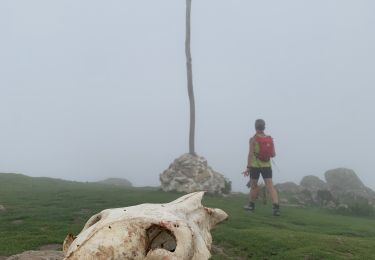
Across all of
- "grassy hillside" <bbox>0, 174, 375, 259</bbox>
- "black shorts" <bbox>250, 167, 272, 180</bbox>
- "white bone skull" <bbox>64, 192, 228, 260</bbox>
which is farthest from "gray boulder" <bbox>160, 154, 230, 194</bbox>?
"white bone skull" <bbox>64, 192, 228, 260</bbox>

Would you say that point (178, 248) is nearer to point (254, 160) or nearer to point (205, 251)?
point (205, 251)

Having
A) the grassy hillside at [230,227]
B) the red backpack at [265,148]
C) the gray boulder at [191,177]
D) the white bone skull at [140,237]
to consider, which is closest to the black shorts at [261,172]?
the red backpack at [265,148]

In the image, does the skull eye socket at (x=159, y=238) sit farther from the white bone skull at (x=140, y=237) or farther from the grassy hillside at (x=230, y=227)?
the grassy hillside at (x=230, y=227)

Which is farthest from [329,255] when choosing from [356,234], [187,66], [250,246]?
[187,66]

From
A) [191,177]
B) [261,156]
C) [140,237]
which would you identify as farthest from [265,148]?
[140,237]

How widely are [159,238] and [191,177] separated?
16.8 m

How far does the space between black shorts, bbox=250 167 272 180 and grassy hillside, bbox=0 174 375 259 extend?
1339 millimetres

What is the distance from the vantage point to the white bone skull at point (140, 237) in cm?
378

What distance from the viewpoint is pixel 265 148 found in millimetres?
15430

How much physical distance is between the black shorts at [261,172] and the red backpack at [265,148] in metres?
0.30

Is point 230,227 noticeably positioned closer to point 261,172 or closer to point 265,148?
point 261,172

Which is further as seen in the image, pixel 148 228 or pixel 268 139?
pixel 268 139

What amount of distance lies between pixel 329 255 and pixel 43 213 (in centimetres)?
880

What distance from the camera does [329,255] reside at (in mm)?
9664
